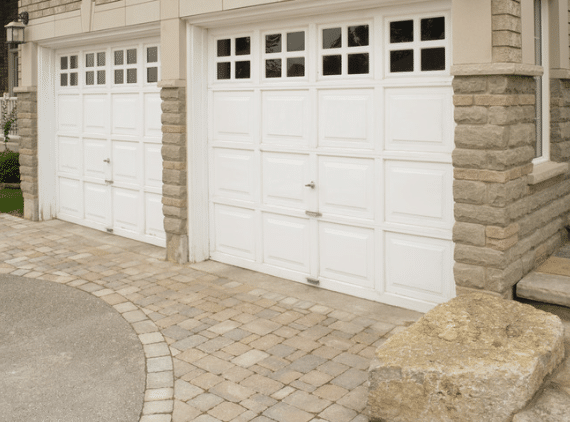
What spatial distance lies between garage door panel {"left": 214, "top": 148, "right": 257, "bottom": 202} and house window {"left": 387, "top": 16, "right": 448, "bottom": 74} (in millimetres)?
2067

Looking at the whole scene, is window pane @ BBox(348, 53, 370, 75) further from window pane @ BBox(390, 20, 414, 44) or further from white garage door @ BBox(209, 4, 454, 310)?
window pane @ BBox(390, 20, 414, 44)

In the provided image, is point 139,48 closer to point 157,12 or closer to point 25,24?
point 157,12

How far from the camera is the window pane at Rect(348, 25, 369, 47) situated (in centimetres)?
620

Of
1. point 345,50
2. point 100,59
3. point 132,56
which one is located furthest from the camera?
point 100,59

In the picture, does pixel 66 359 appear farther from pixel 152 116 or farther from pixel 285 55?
pixel 152 116

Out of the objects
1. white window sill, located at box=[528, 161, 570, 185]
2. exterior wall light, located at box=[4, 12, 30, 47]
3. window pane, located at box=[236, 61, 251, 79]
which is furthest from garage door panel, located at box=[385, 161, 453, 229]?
exterior wall light, located at box=[4, 12, 30, 47]

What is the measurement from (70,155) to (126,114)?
171 centimetres

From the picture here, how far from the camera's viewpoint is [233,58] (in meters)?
7.43

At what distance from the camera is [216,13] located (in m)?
7.07

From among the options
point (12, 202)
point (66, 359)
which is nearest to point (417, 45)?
point (66, 359)

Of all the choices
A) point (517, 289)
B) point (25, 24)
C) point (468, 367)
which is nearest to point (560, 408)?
point (468, 367)

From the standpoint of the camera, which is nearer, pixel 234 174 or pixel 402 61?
pixel 402 61

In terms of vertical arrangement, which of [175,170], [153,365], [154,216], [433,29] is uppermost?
[433,29]

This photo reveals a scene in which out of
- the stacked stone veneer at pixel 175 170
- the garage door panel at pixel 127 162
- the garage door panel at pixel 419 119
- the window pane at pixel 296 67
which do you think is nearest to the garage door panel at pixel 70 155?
the garage door panel at pixel 127 162
